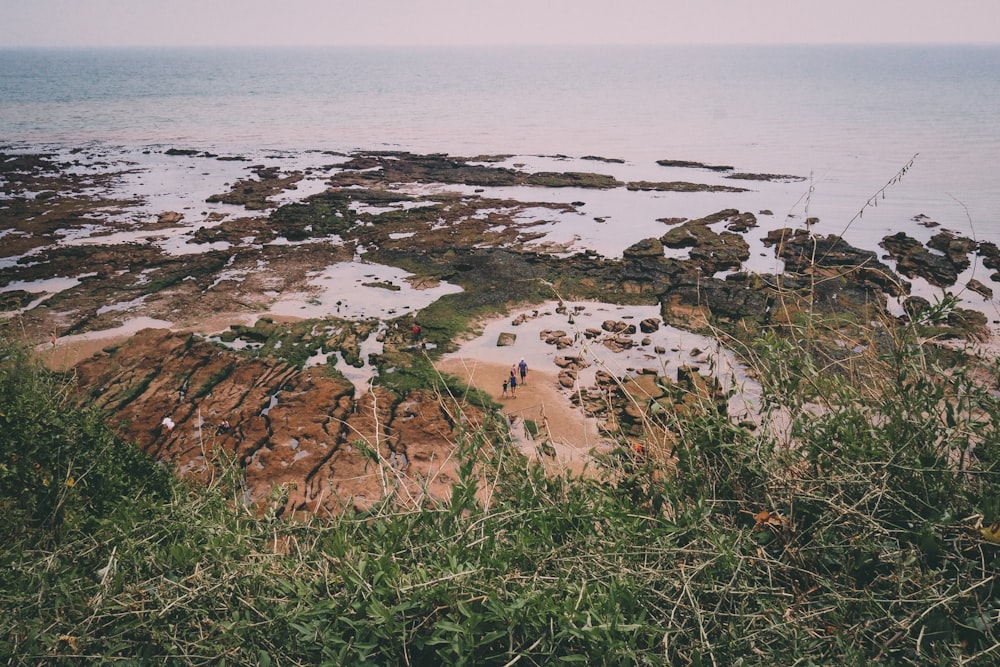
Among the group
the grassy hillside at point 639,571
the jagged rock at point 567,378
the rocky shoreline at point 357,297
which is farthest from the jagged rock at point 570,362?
the grassy hillside at point 639,571

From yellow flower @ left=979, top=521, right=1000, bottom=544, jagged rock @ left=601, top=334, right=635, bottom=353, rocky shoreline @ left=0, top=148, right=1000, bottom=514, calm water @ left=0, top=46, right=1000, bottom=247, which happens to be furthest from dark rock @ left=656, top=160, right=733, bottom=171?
yellow flower @ left=979, top=521, right=1000, bottom=544

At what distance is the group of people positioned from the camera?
16.2m

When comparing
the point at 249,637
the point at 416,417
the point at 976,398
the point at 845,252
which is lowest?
the point at 416,417

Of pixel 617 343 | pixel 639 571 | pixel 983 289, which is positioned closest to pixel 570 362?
pixel 617 343

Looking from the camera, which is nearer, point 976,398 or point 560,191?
point 976,398

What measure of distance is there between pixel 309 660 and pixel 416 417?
12.6m

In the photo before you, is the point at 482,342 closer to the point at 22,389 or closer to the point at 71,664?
the point at 22,389

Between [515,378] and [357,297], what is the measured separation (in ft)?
30.3

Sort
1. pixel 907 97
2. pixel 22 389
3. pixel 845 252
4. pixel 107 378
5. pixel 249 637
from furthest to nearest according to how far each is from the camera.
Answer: pixel 907 97
pixel 845 252
pixel 107 378
pixel 22 389
pixel 249 637

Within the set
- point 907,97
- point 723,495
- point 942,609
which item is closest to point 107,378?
point 723,495

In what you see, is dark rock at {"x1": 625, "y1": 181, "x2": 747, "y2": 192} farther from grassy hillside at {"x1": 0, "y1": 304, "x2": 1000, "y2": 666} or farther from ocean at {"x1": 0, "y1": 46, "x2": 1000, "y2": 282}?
grassy hillside at {"x1": 0, "y1": 304, "x2": 1000, "y2": 666}

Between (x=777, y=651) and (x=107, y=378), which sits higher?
(x=777, y=651)

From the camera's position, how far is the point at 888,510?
128 inches

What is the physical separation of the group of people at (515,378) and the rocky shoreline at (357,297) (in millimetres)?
483
